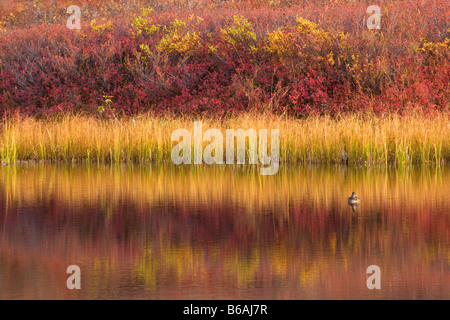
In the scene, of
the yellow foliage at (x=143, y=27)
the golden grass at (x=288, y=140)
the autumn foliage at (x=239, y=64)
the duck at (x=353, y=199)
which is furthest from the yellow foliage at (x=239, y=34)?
the duck at (x=353, y=199)

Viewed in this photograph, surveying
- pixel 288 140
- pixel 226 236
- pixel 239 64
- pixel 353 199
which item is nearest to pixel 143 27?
pixel 239 64

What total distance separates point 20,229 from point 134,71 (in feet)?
63.4

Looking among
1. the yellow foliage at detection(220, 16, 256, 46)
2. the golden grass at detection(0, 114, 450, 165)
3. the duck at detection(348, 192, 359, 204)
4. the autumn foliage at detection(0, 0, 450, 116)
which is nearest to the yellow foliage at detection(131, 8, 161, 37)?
the autumn foliage at detection(0, 0, 450, 116)

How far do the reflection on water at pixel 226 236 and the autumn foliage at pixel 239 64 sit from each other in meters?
8.32

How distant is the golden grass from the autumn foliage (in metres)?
2.77

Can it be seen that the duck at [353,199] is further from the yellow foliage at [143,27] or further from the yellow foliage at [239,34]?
the yellow foliage at [143,27]

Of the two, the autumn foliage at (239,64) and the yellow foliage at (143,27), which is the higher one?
the yellow foliage at (143,27)

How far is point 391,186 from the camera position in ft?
44.7

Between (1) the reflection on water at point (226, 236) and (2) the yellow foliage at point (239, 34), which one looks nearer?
(1) the reflection on water at point (226, 236)

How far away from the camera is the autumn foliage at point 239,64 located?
23734 millimetres

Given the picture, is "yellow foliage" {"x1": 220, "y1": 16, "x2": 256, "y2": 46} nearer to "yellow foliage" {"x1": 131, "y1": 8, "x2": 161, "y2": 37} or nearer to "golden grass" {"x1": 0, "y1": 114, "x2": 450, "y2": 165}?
"yellow foliage" {"x1": 131, "y1": 8, "x2": 161, "y2": 37}

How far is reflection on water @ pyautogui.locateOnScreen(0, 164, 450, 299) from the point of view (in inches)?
265

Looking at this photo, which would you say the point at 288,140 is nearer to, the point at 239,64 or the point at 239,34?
the point at 239,64
